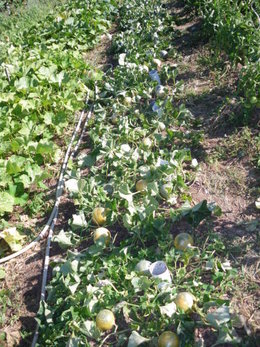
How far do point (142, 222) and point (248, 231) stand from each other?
0.70m

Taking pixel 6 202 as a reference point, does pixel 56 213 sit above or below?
below

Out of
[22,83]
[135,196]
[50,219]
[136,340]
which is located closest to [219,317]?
[136,340]

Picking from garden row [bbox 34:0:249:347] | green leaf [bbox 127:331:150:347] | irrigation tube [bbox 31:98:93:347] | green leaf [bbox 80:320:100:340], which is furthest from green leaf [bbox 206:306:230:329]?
irrigation tube [bbox 31:98:93:347]

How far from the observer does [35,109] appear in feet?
13.4

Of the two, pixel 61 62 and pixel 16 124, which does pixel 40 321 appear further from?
pixel 61 62

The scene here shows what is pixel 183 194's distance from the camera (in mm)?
2910

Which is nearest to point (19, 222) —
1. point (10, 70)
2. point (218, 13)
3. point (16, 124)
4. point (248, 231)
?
point (16, 124)

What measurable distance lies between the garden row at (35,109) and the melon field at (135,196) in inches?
0.6

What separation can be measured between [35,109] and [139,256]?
91.0 inches

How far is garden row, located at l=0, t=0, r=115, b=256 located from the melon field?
0.02 metres

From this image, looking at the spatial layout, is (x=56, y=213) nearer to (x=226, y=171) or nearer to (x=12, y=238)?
(x=12, y=238)

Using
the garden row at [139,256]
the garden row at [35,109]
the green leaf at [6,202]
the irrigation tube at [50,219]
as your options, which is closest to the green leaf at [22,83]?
the garden row at [35,109]

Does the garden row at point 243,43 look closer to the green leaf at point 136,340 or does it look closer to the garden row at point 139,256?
the garden row at point 139,256

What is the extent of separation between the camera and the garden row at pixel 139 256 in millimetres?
2047
